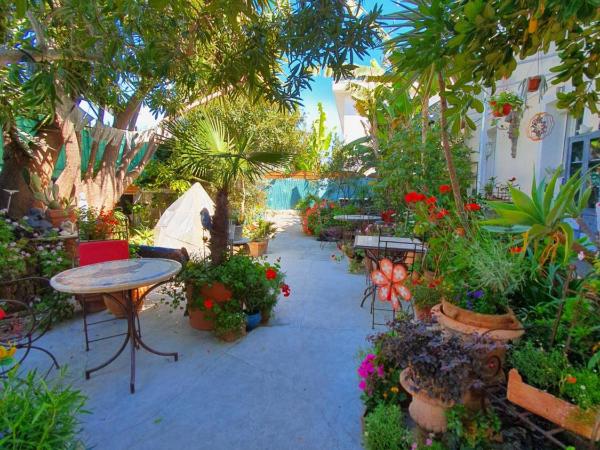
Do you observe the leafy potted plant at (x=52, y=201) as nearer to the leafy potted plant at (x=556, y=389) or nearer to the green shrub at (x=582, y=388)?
the leafy potted plant at (x=556, y=389)

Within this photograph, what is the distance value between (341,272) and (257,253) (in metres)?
2.47

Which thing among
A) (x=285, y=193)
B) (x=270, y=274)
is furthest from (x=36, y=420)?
(x=285, y=193)

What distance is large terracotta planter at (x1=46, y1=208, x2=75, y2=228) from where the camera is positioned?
4.71 metres

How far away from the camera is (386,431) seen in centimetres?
183

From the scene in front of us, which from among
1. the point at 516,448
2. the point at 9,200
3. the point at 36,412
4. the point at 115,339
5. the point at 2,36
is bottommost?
the point at 115,339

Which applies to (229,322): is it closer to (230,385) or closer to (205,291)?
(205,291)

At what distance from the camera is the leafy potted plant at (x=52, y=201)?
4.69m

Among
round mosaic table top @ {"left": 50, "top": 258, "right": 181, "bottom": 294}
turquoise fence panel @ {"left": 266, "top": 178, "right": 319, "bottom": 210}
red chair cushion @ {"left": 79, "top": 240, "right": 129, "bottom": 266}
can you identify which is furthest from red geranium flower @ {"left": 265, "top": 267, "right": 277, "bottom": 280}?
turquoise fence panel @ {"left": 266, "top": 178, "right": 319, "bottom": 210}

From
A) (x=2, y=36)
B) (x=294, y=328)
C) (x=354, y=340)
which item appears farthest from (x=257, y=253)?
(x=2, y=36)

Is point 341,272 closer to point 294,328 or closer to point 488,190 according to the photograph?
point 294,328

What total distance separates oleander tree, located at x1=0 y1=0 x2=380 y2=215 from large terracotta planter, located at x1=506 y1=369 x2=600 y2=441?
7.86ft

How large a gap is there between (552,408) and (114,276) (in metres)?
3.05

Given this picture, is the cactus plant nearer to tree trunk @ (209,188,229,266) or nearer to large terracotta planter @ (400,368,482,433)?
tree trunk @ (209,188,229,266)

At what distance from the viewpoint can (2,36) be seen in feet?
10.3
